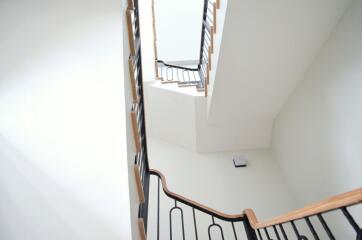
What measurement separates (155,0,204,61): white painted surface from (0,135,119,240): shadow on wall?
5.79 m

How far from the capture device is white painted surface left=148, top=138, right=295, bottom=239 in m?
3.38

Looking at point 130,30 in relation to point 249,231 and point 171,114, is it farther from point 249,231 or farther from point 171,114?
point 171,114

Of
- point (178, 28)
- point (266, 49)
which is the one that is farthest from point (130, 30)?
point (178, 28)

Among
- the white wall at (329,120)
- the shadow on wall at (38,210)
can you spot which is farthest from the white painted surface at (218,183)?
the shadow on wall at (38,210)

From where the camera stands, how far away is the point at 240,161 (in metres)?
3.97

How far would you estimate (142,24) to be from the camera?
436 centimetres

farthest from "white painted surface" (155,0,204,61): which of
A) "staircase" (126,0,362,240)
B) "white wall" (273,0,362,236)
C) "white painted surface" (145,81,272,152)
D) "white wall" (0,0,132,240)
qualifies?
"white wall" (0,0,132,240)

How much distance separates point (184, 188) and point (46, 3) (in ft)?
9.54

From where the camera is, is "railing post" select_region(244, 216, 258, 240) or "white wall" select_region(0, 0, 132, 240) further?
"railing post" select_region(244, 216, 258, 240)

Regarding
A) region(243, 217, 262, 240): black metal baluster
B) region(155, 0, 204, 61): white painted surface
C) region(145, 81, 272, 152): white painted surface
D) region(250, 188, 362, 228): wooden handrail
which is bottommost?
region(243, 217, 262, 240): black metal baluster

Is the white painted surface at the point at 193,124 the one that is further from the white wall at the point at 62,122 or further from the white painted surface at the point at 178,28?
the white painted surface at the point at 178,28

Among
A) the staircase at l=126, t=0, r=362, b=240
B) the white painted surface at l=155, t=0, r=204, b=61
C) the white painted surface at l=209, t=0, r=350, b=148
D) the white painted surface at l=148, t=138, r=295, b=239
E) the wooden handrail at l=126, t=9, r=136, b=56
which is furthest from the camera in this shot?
the white painted surface at l=155, t=0, r=204, b=61

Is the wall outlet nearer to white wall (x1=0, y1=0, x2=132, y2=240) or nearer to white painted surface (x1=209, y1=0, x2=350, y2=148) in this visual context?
white painted surface (x1=209, y1=0, x2=350, y2=148)

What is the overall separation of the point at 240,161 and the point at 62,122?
3122 mm
